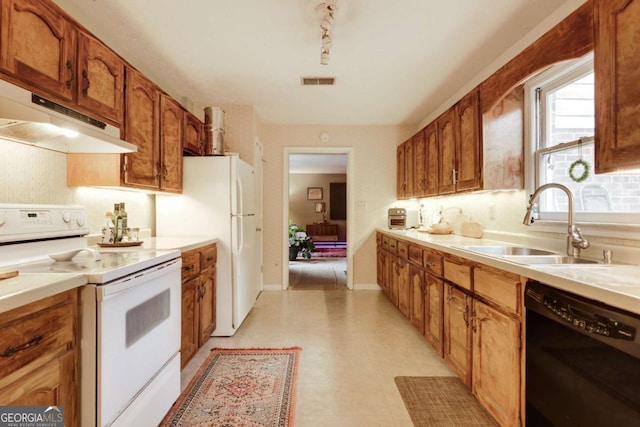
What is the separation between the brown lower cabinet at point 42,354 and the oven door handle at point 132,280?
3.7 inches

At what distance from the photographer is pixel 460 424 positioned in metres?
1.65

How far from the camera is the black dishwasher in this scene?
0.88m

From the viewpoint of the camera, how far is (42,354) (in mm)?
1007

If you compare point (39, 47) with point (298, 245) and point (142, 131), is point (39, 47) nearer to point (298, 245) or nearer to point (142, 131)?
point (142, 131)

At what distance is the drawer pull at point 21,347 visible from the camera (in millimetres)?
884

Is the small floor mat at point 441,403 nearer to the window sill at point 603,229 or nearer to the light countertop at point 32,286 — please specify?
the window sill at point 603,229

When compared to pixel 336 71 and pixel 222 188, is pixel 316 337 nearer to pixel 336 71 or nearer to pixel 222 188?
pixel 222 188

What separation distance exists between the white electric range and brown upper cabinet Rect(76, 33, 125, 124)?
61 centimetres

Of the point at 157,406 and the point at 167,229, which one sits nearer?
the point at 157,406

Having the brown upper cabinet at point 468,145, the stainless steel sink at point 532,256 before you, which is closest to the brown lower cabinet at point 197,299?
the stainless steel sink at point 532,256

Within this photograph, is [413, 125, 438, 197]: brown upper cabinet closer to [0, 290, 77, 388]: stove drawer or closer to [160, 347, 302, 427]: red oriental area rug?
[160, 347, 302, 427]: red oriental area rug

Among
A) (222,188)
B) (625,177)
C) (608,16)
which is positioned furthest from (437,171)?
(222,188)

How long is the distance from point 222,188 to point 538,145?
2577 millimetres

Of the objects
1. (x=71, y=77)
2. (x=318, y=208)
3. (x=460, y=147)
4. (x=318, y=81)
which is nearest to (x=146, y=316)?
(x=71, y=77)
